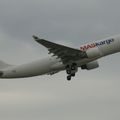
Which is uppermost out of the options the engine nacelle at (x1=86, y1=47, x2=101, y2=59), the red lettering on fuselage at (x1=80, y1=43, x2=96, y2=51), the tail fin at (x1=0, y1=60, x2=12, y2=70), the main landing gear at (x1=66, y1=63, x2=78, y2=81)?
the tail fin at (x1=0, y1=60, x2=12, y2=70)

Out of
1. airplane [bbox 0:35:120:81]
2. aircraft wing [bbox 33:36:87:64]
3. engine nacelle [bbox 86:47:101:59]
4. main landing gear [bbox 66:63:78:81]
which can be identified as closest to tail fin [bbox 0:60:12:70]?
airplane [bbox 0:35:120:81]

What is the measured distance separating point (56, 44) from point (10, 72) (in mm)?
10409

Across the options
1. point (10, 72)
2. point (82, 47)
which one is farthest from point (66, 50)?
point (10, 72)

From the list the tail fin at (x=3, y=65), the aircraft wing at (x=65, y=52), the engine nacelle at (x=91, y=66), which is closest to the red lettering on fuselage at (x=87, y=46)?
the aircraft wing at (x=65, y=52)

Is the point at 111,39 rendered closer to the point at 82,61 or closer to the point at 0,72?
the point at 82,61

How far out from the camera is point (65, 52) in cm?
10988

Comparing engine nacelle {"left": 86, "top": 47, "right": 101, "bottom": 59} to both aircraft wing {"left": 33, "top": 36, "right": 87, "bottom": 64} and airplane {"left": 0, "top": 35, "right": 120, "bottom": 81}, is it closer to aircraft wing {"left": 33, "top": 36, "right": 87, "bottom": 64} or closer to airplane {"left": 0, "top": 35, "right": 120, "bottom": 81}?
airplane {"left": 0, "top": 35, "right": 120, "bottom": 81}

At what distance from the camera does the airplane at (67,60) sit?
108750 millimetres

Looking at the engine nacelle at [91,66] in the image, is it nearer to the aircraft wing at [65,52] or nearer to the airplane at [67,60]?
the airplane at [67,60]

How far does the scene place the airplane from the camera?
10875 cm

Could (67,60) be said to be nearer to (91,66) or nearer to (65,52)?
(65,52)

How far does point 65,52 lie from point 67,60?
1.71 metres

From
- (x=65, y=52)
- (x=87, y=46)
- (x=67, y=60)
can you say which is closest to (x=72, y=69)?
(x=67, y=60)

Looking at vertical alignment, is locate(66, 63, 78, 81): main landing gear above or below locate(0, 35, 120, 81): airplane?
below
